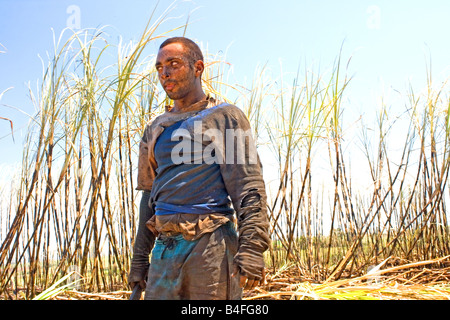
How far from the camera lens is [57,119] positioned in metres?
2.33

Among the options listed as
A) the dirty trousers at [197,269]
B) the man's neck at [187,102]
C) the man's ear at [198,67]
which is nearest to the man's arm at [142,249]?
the dirty trousers at [197,269]

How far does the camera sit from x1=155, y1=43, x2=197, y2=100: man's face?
133cm

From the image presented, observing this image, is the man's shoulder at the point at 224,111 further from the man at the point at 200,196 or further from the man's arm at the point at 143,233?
the man's arm at the point at 143,233

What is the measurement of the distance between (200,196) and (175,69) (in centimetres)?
37

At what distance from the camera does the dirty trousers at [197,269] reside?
1.20 meters

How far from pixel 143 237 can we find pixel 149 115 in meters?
1.08

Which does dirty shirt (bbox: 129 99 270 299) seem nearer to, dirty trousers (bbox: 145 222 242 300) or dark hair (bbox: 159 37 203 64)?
dirty trousers (bbox: 145 222 242 300)

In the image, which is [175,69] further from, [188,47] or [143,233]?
[143,233]

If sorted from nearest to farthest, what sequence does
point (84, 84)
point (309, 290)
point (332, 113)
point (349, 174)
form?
point (309, 290)
point (84, 84)
point (332, 113)
point (349, 174)

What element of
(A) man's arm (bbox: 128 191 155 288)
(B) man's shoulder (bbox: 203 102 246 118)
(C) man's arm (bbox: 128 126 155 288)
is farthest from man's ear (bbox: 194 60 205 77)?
(A) man's arm (bbox: 128 191 155 288)

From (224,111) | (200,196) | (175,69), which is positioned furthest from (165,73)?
(200,196)
